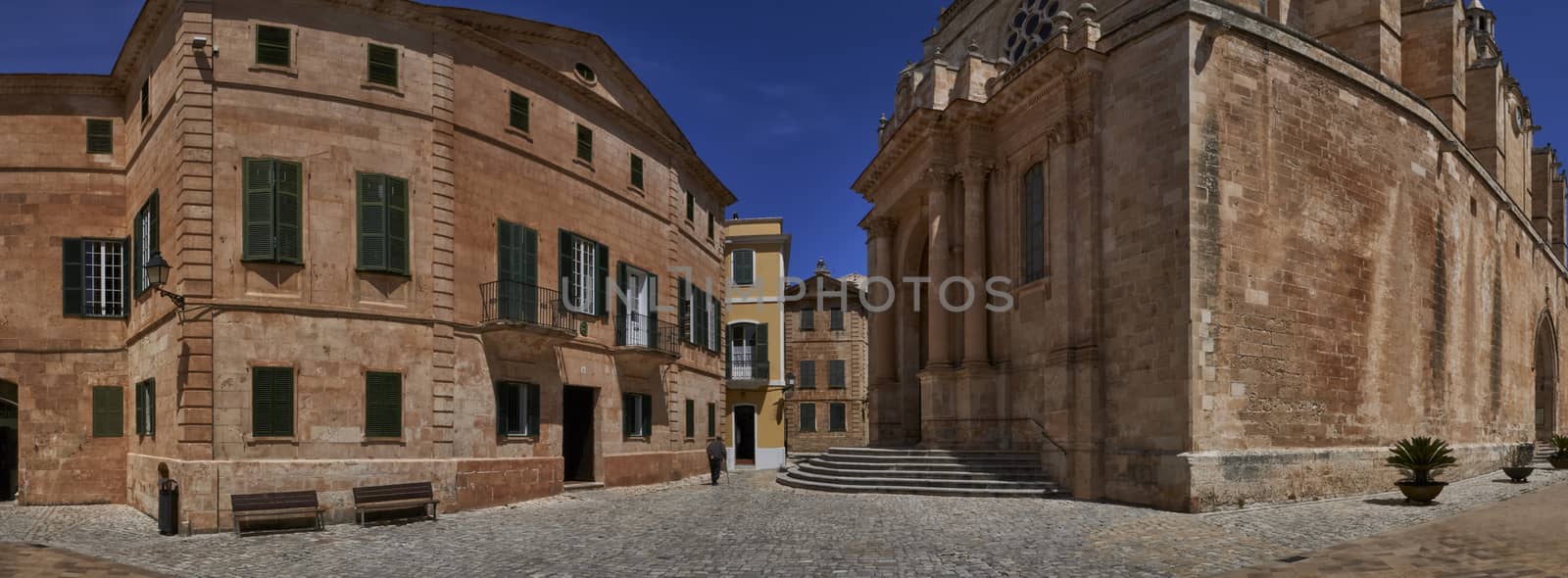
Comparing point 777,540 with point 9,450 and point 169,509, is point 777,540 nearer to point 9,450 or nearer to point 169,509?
point 169,509

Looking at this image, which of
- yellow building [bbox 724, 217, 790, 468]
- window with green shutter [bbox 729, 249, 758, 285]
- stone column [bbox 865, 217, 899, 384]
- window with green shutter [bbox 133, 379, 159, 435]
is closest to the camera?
window with green shutter [bbox 133, 379, 159, 435]

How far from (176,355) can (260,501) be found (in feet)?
9.53

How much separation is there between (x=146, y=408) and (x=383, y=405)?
4.67 metres

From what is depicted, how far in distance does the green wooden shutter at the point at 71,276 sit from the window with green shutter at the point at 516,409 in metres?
8.04

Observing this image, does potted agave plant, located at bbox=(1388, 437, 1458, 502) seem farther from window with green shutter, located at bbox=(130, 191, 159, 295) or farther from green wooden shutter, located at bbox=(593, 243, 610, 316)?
window with green shutter, located at bbox=(130, 191, 159, 295)

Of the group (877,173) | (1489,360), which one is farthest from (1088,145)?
(1489,360)

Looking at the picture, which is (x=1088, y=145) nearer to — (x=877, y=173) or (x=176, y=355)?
(x=877, y=173)

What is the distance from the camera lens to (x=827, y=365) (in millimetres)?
43062

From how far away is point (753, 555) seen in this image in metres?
10.8

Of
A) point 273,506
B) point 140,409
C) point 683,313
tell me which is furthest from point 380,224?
point 683,313

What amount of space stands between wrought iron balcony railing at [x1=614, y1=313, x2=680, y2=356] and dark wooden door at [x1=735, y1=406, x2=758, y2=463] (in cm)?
1235

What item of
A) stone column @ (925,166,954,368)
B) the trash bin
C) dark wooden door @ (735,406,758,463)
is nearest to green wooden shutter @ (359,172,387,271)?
the trash bin

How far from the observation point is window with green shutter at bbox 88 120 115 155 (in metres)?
18.3

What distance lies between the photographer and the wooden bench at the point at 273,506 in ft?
43.4
